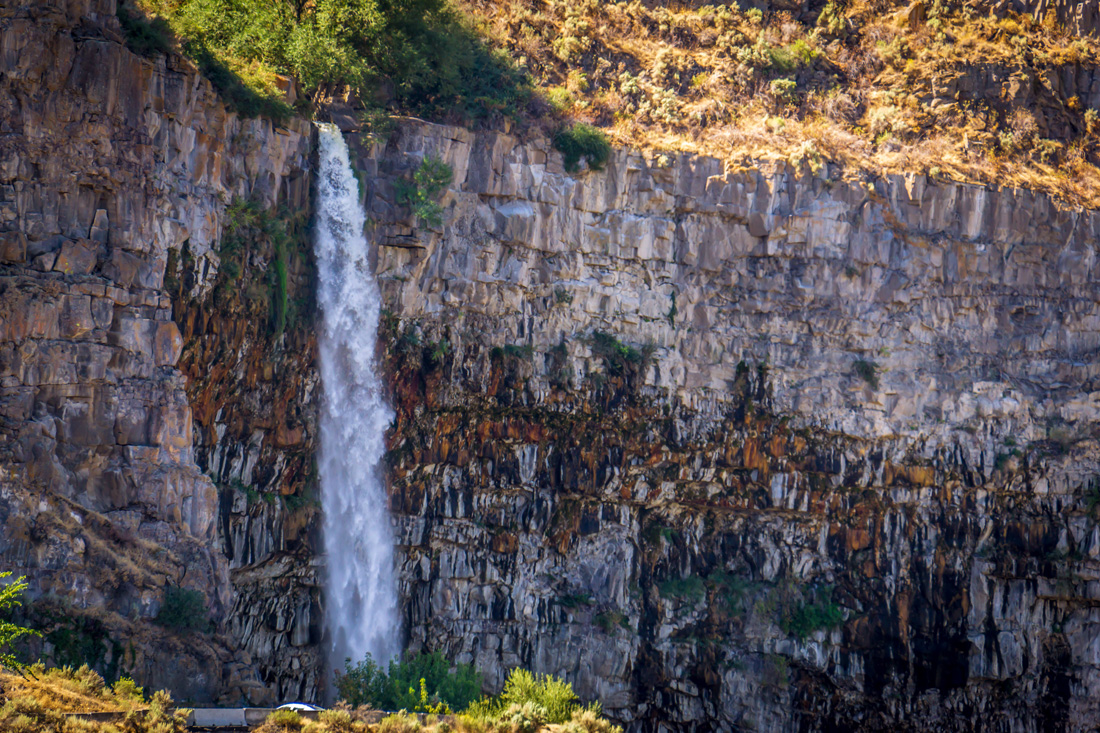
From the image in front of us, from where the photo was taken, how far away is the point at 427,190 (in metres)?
32.6

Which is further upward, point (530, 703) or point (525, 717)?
point (530, 703)

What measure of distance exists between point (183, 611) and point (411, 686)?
5967 mm

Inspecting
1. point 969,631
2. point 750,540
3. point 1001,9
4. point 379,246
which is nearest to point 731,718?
point 750,540

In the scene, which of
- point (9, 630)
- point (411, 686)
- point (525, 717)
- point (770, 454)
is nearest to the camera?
point (9, 630)

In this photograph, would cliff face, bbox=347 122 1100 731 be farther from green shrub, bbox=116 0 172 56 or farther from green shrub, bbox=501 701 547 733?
green shrub, bbox=501 701 547 733

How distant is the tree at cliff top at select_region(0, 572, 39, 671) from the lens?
18.8 metres

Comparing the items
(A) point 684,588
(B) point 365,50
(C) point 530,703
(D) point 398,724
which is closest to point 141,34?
(B) point 365,50

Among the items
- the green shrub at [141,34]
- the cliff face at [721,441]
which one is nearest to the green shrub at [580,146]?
the cliff face at [721,441]

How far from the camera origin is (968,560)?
Answer: 1453 inches

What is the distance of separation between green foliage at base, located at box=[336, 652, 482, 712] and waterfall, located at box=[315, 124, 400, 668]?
2036 millimetres

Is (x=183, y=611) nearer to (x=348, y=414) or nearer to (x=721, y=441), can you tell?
(x=348, y=414)

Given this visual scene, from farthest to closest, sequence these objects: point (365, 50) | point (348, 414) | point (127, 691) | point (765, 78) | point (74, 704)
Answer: point (765, 78), point (365, 50), point (348, 414), point (127, 691), point (74, 704)

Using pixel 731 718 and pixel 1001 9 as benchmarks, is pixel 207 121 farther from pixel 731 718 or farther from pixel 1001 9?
pixel 1001 9

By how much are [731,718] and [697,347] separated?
12740 millimetres
